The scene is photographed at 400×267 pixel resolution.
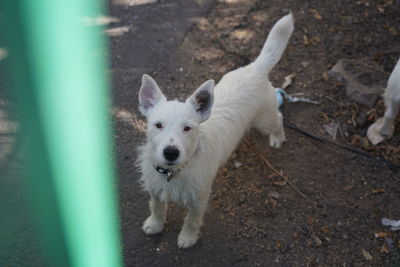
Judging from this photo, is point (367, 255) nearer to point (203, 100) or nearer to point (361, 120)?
point (361, 120)

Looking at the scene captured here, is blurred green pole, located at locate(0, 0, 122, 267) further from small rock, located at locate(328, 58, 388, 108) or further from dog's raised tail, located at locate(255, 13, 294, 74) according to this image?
small rock, located at locate(328, 58, 388, 108)

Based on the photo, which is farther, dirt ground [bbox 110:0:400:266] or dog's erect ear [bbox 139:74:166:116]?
dirt ground [bbox 110:0:400:266]

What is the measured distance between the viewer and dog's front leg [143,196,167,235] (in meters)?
4.20

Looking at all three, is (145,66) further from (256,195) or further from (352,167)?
(352,167)

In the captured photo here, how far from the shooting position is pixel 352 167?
16.6 feet

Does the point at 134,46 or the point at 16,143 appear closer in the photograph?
the point at 16,143

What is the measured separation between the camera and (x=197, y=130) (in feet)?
11.6

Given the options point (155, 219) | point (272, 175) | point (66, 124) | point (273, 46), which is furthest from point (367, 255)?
point (66, 124)

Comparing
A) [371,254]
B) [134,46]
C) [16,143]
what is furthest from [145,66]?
[371,254]

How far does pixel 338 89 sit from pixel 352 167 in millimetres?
1299

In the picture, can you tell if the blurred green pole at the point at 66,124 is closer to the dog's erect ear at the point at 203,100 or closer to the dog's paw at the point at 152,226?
the dog's paw at the point at 152,226

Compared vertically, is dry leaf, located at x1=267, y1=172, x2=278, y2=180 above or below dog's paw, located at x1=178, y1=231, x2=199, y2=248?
above

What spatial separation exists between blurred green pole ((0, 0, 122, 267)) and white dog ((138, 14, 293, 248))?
65 centimetres

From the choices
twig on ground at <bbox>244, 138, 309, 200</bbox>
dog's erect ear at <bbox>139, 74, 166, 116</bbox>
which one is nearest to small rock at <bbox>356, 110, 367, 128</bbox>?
twig on ground at <bbox>244, 138, 309, 200</bbox>
